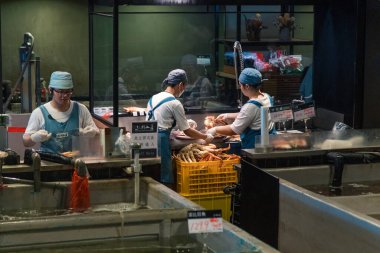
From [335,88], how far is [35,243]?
481 centimetres

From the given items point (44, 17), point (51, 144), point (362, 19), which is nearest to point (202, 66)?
point (362, 19)

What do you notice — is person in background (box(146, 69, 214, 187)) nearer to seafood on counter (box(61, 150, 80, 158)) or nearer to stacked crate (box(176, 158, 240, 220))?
stacked crate (box(176, 158, 240, 220))

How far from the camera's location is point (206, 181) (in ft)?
20.6

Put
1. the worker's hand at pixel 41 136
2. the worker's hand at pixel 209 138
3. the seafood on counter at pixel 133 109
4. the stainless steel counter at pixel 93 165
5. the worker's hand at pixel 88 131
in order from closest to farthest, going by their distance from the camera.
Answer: the stainless steel counter at pixel 93 165, the worker's hand at pixel 88 131, the worker's hand at pixel 41 136, the worker's hand at pixel 209 138, the seafood on counter at pixel 133 109

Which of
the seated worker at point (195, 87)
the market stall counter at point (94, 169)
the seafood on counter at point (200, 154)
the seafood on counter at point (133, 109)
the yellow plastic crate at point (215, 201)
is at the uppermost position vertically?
the seated worker at point (195, 87)

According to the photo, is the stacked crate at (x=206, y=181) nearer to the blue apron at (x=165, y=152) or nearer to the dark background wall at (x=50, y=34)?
the blue apron at (x=165, y=152)

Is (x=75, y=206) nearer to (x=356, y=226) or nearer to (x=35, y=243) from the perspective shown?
(x=35, y=243)

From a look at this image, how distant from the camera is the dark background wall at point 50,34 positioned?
32.9ft

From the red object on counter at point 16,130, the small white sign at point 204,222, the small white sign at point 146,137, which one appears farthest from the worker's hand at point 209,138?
the small white sign at point 204,222

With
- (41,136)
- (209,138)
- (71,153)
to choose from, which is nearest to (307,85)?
(209,138)

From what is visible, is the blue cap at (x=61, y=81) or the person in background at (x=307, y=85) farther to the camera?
the person in background at (x=307, y=85)

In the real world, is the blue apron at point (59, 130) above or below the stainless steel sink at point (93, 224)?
above

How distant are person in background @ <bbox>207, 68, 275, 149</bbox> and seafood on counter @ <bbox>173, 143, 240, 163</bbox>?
0.19 meters

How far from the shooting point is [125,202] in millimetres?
4953
